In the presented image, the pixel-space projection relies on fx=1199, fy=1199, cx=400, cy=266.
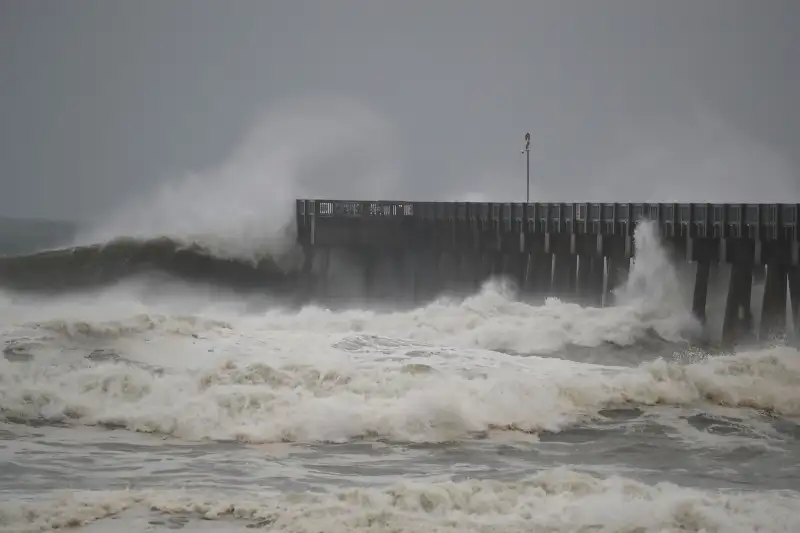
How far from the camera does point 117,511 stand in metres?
9.60

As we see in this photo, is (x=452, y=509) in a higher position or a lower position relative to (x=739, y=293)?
lower

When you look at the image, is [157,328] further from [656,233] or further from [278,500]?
[656,233]

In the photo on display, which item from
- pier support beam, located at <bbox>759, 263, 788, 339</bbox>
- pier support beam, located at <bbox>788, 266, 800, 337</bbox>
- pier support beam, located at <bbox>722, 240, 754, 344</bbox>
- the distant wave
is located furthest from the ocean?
the distant wave

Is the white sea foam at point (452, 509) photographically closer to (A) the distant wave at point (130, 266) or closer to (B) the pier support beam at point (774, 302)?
(B) the pier support beam at point (774, 302)

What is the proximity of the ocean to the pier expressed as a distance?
1075 millimetres

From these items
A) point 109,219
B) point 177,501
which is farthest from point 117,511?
point 109,219

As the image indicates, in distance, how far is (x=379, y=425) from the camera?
12641 mm

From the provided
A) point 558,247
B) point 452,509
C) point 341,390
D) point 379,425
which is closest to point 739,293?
point 558,247

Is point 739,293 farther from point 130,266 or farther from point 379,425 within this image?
point 130,266

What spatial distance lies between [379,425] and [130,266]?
1312 cm

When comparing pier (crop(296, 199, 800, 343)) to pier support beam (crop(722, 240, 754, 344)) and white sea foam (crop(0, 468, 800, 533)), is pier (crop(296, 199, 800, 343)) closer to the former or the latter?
pier support beam (crop(722, 240, 754, 344))

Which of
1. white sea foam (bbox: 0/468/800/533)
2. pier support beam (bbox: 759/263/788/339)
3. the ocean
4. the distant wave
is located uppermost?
the distant wave

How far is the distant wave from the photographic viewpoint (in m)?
22.1

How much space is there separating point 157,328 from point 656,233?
9.72 meters
